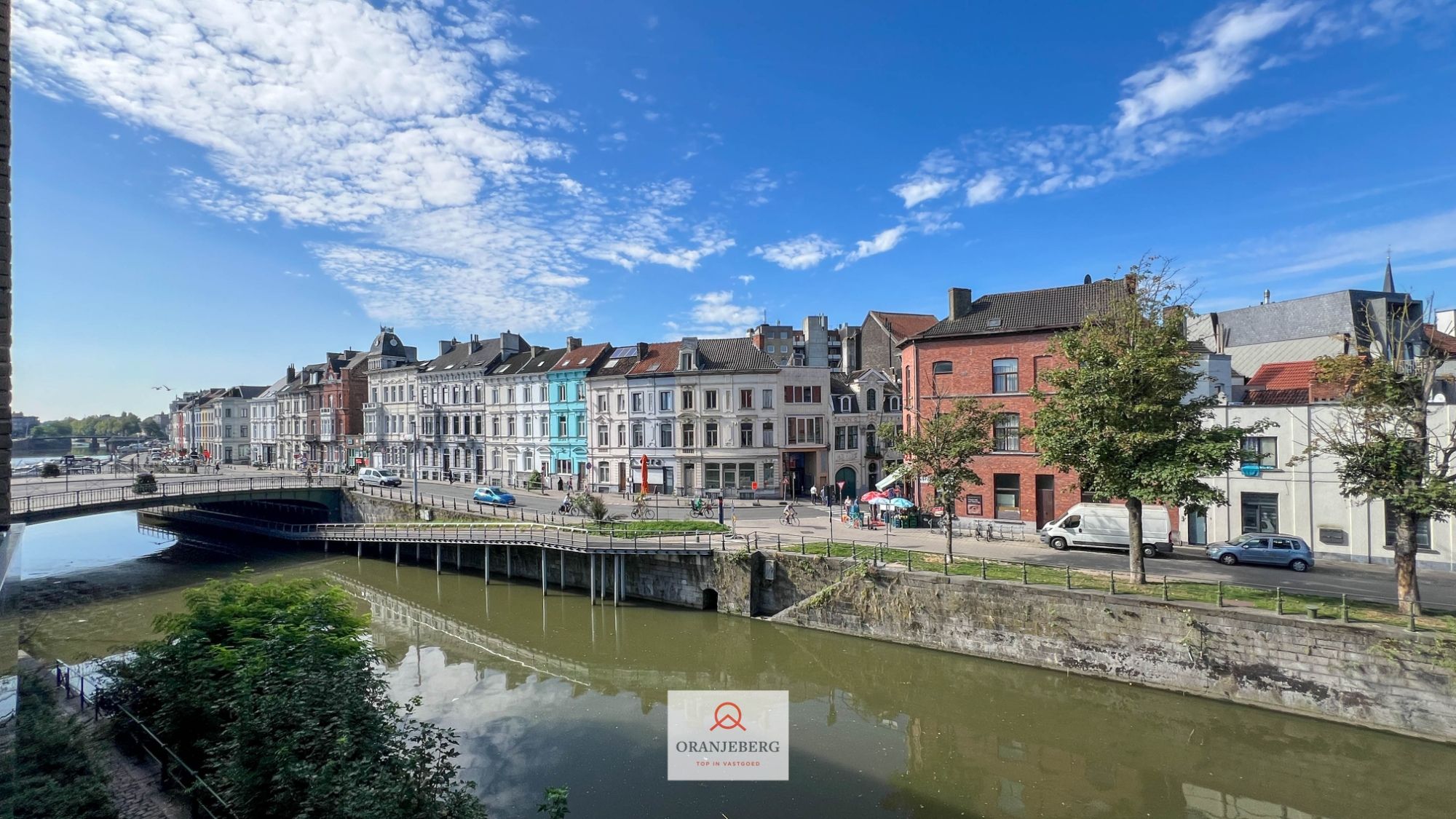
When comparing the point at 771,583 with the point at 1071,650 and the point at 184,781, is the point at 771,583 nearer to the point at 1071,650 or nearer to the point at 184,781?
the point at 1071,650

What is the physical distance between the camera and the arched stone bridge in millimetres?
30750

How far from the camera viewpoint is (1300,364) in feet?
96.9

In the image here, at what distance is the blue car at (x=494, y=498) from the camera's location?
39.6 meters

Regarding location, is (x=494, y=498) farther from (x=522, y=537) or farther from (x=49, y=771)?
(x=49, y=771)

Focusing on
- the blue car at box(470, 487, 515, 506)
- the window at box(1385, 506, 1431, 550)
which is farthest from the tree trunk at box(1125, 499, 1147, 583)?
the blue car at box(470, 487, 515, 506)

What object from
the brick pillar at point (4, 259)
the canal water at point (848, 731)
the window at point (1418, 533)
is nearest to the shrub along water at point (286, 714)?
the canal water at point (848, 731)

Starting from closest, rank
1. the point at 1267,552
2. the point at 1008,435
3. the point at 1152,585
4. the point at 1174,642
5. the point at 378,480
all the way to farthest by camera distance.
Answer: the point at 1174,642, the point at 1152,585, the point at 1267,552, the point at 1008,435, the point at 378,480

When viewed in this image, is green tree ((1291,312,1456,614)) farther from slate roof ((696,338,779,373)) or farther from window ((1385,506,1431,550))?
slate roof ((696,338,779,373))

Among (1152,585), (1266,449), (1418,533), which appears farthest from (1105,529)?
(1418,533)

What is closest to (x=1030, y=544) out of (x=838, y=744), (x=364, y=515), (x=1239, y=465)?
(x=1239, y=465)

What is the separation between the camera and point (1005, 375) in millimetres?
30438

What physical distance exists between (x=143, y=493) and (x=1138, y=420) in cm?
4615

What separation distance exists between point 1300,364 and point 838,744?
2872cm

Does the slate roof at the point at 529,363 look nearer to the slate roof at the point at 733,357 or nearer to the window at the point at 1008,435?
the slate roof at the point at 733,357
